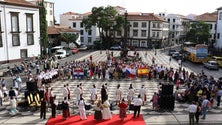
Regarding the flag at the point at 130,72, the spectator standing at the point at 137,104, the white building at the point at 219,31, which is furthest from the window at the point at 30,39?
the white building at the point at 219,31

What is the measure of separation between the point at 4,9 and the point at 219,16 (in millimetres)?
46760

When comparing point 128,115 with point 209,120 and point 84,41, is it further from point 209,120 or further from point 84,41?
point 84,41

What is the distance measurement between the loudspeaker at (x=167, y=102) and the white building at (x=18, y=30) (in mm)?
29417

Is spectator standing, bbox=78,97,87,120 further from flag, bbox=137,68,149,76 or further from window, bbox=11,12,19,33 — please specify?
window, bbox=11,12,19,33

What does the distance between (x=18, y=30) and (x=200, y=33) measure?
46.4 m

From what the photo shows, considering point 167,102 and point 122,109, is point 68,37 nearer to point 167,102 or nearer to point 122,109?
point 167,102

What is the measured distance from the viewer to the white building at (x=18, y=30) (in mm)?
38562

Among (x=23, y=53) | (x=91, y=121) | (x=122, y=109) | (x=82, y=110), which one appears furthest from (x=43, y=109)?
(x=23, y=53)

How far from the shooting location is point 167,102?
710 inches

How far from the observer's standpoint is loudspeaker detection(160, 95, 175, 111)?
58.9 feet

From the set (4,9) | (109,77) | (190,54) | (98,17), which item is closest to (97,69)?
(109,77)

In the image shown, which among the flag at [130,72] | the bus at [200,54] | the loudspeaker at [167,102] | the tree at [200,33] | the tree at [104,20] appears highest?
the tree at [104,20]

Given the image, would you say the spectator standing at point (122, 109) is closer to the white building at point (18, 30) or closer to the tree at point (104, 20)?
the white building at point (18, 30)

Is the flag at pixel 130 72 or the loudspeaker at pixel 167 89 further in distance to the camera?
the flag at pixel 130 72
